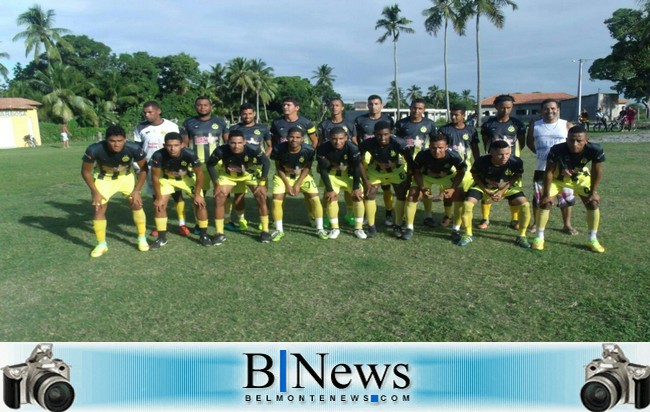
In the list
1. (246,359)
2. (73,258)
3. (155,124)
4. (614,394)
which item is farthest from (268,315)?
(155,124)

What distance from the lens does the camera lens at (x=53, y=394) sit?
2.91m

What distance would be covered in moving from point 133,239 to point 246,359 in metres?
4.19

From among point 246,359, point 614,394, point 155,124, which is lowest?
point 614,394

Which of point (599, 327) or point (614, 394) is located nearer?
point (614, 394)

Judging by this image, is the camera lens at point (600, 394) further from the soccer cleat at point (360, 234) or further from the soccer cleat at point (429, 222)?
the soccer cleat at point (429, 222)

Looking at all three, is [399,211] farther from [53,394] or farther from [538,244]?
[53,394]

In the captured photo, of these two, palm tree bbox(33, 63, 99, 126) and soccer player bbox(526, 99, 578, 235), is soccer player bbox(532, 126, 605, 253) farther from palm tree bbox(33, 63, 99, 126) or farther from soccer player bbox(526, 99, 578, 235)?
palm tree bbox(33, 63, 99, 126)

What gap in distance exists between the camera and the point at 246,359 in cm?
310

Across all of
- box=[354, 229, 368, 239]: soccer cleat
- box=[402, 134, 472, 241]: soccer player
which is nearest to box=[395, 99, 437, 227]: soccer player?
box=[402, 134, 472, 241]: soccer player

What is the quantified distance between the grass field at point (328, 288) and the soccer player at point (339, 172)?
300 mm

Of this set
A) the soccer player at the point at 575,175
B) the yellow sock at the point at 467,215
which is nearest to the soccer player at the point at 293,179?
the yellow sock at the point at 467,215

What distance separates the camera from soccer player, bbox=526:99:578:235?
6.44m

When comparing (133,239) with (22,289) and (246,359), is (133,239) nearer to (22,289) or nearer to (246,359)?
(22,289)

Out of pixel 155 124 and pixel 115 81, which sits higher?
pixel 115 81
